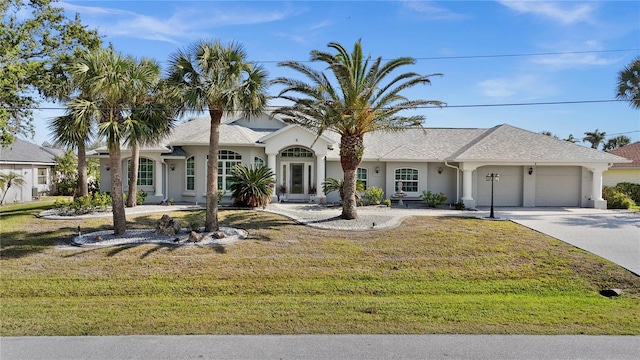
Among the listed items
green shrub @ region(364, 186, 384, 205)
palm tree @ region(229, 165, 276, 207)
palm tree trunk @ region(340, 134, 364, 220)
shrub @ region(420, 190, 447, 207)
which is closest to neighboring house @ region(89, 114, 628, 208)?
shrub @ region(420, 190, 447, 207)

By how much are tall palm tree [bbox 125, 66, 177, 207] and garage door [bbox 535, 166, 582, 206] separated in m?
20.8

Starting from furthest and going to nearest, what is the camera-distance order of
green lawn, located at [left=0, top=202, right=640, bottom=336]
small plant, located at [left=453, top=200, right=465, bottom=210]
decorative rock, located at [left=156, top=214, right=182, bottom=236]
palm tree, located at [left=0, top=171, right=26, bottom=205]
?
palm tree, located at [left=0, top=171, right=26, bottom=205] < small plant, located at [left=453, top=200, right=465, bottom=210] < decorative rock, located at [left=156, top=214, right=182, bottom=236] < green lawn, located at [left=0, top=202, right=640, bottom=336]

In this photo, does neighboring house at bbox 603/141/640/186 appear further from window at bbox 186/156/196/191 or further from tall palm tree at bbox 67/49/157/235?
tall palm tree at bbox 67/49/157/235

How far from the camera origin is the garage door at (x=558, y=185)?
2220 cm

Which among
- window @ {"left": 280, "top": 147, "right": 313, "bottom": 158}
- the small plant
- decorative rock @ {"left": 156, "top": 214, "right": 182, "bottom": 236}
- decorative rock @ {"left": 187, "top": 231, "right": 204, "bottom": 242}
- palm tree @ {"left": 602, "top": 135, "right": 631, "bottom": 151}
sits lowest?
decorative rock @ {"left": 187, "top": 231, "right": 204, "bottom": 242}

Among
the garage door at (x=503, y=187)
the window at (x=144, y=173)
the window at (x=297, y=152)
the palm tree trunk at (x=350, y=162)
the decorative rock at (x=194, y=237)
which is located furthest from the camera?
the window at (x=297, y=152)

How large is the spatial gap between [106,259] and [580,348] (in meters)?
12.1

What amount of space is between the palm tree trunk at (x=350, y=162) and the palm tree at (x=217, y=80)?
4204mm

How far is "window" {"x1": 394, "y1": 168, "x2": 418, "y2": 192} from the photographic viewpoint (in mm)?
23109

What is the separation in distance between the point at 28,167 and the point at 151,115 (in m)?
21.3

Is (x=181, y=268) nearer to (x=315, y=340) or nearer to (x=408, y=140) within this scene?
(x=315, y=340)

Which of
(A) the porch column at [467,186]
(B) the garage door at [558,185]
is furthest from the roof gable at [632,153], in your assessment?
(A) the porch column at [467,186]

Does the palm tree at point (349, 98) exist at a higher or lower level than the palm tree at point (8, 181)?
higher

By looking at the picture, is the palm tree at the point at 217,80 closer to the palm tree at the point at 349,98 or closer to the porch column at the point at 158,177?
the palm tree at the point at 349,98
